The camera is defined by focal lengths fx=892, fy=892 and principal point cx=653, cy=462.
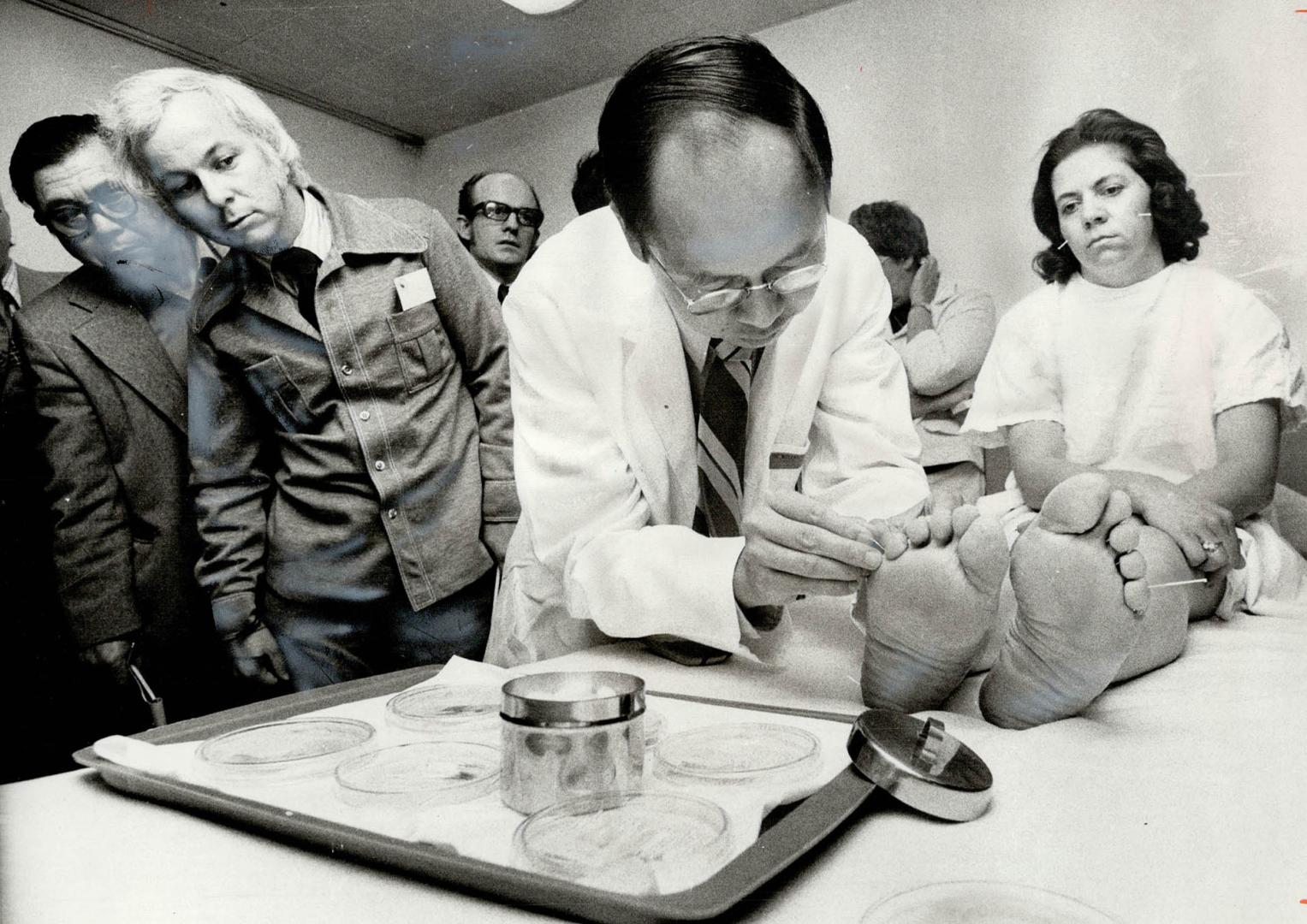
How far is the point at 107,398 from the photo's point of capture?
0.62 meters

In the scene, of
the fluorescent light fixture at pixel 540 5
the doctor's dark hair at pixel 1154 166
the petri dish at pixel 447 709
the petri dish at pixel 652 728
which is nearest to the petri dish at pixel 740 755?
the petri dish at pixel 652 728

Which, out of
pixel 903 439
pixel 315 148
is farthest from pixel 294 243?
pixel 903 439

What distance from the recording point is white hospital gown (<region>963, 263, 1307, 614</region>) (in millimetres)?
633

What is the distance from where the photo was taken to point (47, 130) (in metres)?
0.62

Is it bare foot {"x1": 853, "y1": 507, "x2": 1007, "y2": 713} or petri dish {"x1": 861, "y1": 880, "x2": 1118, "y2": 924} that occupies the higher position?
bare foot {"x1": 853, "y1": 507, "x2": 1007, "y2": 713}

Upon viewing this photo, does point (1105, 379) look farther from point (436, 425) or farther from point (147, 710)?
point (147, 710)

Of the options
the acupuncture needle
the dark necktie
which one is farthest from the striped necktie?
the acupuncture needle

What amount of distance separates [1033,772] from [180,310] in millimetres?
623

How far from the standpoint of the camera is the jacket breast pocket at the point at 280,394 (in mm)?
653

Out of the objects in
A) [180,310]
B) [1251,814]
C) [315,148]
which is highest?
[315,148]

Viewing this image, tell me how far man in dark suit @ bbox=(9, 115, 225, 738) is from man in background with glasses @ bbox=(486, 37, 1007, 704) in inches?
10.3

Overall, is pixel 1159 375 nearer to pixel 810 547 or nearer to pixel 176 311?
pixel 810 547

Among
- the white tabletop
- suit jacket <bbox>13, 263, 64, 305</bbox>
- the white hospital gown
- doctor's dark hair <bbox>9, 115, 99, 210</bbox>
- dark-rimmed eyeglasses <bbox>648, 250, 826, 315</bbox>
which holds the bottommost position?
the white tabletop

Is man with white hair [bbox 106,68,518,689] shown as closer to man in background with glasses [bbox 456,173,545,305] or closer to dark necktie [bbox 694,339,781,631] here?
man in background with glasses [bbox 456,173,545,305]
